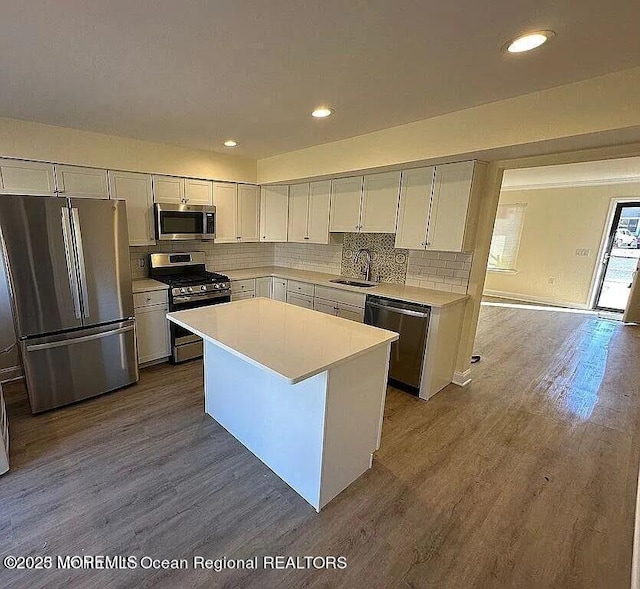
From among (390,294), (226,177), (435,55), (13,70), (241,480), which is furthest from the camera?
(226,177)

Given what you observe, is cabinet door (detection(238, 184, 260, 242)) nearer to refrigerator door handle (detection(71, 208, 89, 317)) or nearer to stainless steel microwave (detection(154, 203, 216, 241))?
stainless steel microwave (detection(154, 203, 216, 241))

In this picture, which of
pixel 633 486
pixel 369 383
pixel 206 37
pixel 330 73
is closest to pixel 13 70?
pixel 206 37

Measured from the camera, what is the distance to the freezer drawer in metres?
2.62

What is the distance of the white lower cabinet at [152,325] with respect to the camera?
11.2 feet

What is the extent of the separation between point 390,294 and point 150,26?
8.72 feet

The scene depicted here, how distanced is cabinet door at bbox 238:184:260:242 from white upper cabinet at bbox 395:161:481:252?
220cm

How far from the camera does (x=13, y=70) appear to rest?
1882mm

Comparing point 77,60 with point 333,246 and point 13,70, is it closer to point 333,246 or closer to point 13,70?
point 13,70

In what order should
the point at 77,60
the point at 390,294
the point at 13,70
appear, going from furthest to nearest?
1. the point at 390,294
2. the point at 13,70
3. the point at 77,60

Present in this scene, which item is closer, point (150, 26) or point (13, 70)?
point (150, 26)

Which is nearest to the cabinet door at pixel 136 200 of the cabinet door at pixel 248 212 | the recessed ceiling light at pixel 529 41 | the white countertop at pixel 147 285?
the white countertop at pixel 147 285

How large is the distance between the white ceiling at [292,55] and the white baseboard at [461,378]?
251cm

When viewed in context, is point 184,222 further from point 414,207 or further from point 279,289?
point 414,207

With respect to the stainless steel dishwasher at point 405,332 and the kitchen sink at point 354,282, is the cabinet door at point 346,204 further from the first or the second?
the stainless steel dishwasher at point 405,332
